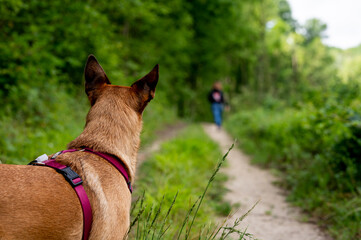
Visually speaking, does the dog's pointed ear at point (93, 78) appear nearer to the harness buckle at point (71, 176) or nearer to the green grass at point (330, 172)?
the harness buckle at point (71, 176)

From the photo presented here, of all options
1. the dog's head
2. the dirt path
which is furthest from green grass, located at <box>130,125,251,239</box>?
the dog's head

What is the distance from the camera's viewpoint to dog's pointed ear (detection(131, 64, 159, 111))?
243cm

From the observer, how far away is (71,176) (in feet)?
5.73

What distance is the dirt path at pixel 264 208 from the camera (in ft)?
12.1

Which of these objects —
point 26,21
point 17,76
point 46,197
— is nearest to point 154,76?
point 46,197

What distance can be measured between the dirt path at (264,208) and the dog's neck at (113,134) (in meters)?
0.83

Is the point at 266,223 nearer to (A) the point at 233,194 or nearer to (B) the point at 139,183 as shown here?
(A) the point at 233,194

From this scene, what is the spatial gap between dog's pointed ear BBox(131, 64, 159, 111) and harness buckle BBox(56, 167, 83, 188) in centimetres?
94

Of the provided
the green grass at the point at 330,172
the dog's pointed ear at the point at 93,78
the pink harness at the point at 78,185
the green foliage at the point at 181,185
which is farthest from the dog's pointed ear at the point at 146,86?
the green grass at the point at 330,172

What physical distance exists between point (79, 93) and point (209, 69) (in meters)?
16.8

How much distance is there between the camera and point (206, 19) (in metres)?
23.2

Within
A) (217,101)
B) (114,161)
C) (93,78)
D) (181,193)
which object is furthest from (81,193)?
(217,101)

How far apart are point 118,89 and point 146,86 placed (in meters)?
0.26

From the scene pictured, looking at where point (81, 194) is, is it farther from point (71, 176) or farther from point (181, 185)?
point (181, 185)
